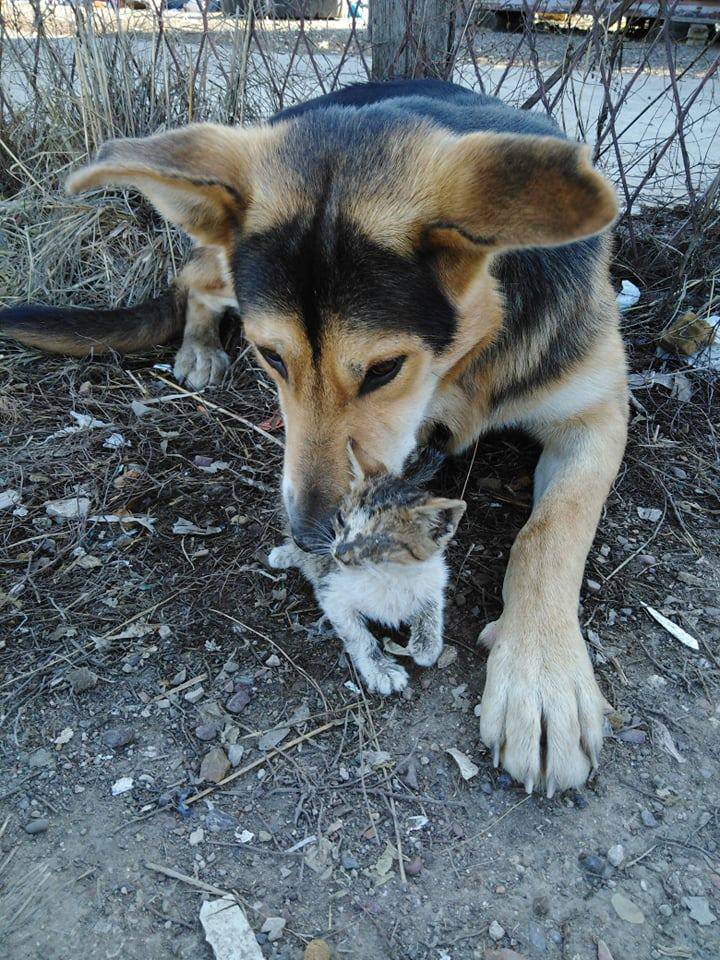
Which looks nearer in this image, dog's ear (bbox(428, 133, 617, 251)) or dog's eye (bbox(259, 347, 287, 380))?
dog's ear (bbox(428, 133, 617, 251))

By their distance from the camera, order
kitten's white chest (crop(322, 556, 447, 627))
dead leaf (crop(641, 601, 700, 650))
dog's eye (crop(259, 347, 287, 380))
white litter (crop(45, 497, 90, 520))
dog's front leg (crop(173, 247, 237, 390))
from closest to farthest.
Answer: kitten's white chest (crop(322, 556, 447, 627)), dog's eye (crop(259, 347, 287, 380)), dead leaf (crop(641, 601, 700, 650)), white litter (crop(45, 497, 90, 520)), dog's front leg (crop(173, 247, 237, 390))

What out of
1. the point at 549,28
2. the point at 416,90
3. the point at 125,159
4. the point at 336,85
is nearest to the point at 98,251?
the point at 336,85

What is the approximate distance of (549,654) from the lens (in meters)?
2.15

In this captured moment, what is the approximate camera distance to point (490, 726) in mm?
2072

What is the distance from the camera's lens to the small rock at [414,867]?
1.83m

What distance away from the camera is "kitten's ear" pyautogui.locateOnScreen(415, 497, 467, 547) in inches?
74.1

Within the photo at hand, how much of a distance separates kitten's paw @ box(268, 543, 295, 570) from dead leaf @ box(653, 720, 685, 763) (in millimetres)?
1162

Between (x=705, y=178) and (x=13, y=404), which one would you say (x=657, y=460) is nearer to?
(x=705, y=178)

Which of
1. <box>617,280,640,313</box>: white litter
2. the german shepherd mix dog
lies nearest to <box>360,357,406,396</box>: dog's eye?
the german shepherd mix dog

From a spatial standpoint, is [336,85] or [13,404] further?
[336,85]

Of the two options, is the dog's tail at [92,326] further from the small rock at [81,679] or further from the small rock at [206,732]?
the small rock at [206,732]

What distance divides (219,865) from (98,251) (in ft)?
11.0

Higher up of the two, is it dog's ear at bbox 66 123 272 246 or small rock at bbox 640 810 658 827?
dog's ear at bbox 66 123 272 246

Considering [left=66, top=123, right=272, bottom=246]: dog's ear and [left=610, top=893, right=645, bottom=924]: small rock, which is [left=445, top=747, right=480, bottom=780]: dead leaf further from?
[left=66, top=123, right=272, bottom=246]: dog's ear
